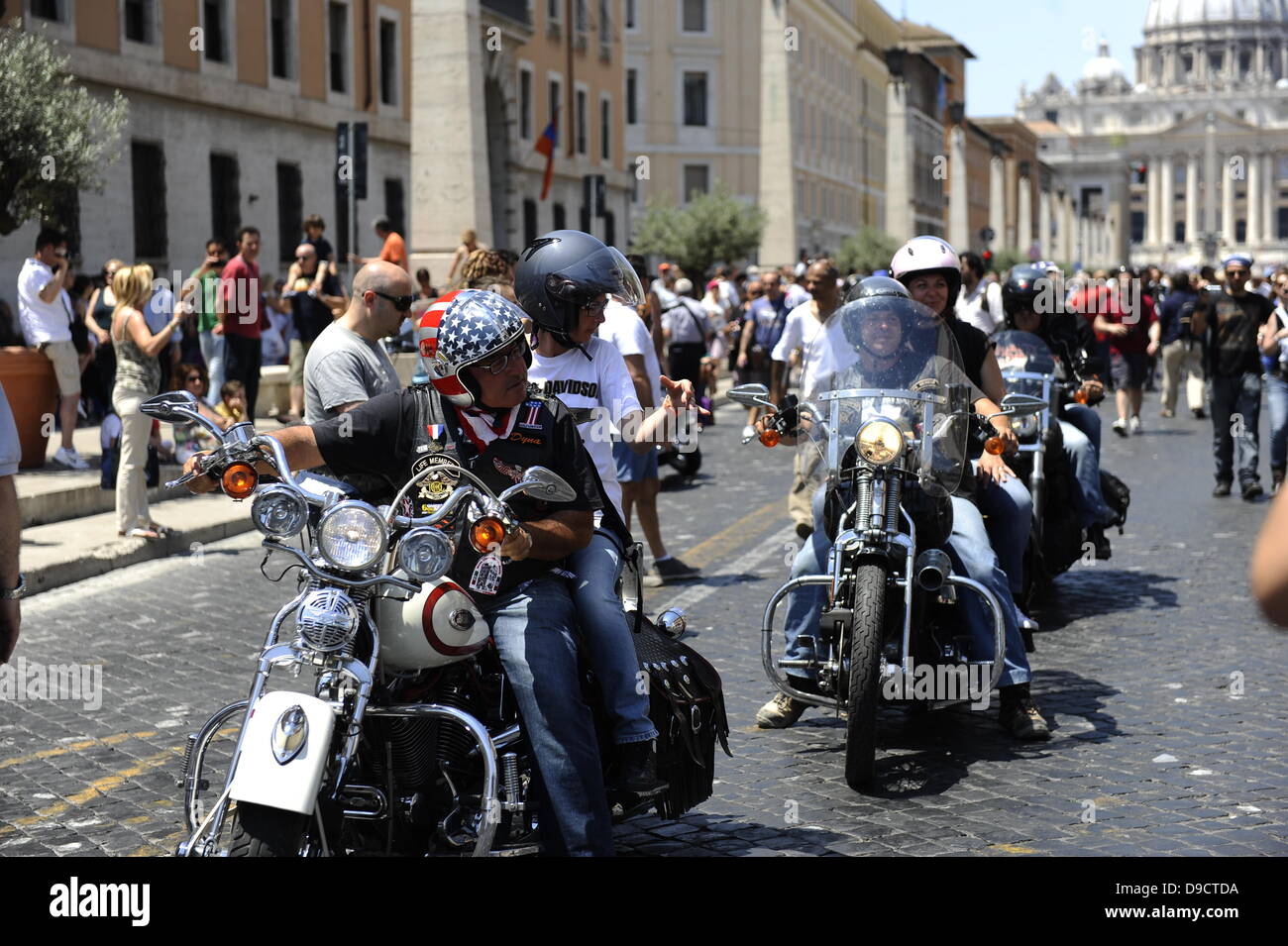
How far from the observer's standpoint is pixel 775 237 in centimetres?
3938

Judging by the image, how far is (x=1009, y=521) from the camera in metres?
7.23

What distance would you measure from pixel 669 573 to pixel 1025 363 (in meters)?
2.35

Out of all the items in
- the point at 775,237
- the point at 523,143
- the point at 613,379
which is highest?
the point at 523,143

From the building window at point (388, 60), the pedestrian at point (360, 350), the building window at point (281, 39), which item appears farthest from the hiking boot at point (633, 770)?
the building window at point (388, 60)

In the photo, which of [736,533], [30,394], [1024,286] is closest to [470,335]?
[1024,286]

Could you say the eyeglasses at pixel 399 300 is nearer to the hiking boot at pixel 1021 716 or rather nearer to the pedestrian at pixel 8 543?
the hiking boot at pixel 1021 716

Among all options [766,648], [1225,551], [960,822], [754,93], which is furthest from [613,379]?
[754,93]

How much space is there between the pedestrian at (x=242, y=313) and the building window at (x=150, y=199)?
11009mm

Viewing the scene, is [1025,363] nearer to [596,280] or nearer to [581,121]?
[596,280]

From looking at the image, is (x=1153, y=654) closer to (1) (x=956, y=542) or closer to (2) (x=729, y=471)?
(1) (x=956, y=542)

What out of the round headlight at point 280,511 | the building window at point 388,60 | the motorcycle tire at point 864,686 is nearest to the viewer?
the round headlight at point 280,511

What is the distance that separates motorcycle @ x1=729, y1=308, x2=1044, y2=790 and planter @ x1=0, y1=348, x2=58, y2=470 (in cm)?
948

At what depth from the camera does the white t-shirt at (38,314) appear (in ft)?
49.4
